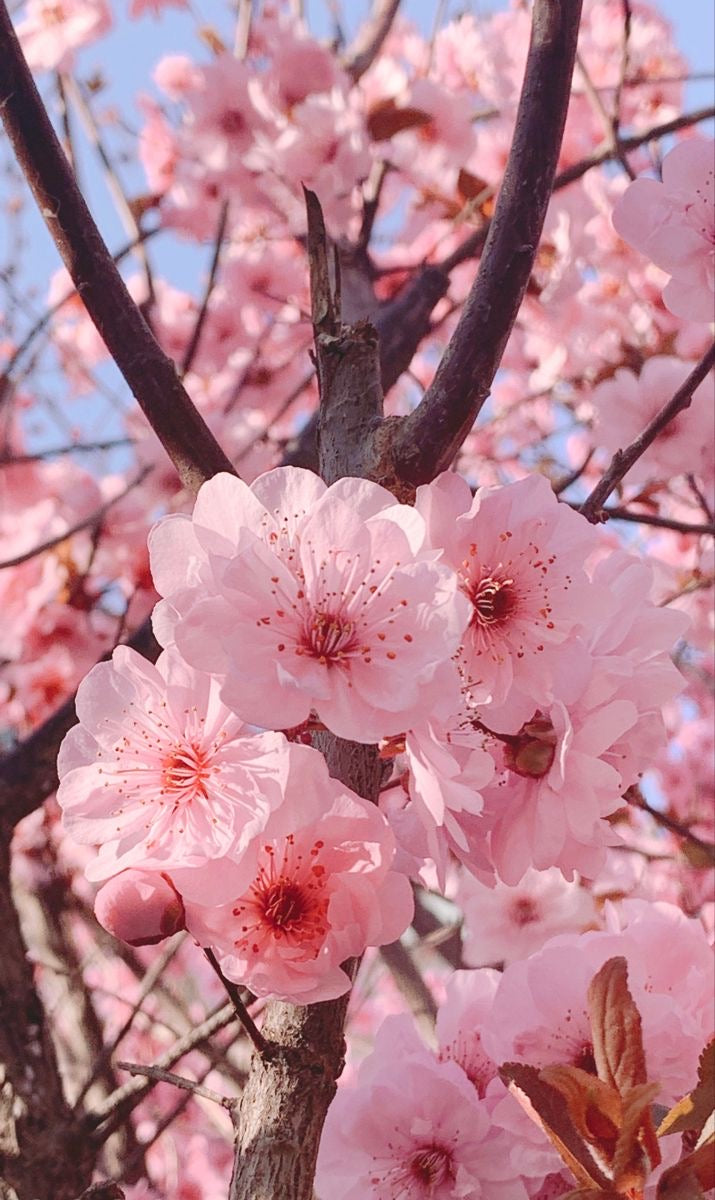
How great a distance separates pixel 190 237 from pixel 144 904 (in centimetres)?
239

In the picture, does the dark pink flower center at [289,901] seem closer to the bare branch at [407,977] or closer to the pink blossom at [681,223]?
the pink blossom at [681,223]

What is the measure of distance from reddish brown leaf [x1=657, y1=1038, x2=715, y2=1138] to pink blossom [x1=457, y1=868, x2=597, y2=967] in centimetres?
119

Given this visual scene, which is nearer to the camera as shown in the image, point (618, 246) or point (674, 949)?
point (674, 949)

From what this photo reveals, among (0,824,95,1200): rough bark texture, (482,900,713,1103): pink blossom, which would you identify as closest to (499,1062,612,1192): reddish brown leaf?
(482,900,713,1103): pink blossom

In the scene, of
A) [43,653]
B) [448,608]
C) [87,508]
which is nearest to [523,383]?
[87,508]

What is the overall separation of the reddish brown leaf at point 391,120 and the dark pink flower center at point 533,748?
171 cm

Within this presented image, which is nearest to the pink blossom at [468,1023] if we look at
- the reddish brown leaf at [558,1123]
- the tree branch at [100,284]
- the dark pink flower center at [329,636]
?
the reddish brown leaf at [558,1123]

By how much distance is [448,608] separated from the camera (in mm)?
688

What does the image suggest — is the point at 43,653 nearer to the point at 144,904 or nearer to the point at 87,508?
the point at 87,508

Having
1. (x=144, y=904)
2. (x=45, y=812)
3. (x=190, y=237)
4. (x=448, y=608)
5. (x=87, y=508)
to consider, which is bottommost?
(x=144, y=904)

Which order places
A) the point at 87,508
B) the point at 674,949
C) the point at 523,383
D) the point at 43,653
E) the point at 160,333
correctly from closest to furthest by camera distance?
the point at 674,949
the point at 43,653
the point at 87,508
the point at 160,333
the point at 523,383

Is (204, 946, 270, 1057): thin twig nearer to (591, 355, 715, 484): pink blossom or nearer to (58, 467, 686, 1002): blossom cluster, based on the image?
(58, 467, 686, 1002): blossom cluster

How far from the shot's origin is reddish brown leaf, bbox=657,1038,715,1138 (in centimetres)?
59

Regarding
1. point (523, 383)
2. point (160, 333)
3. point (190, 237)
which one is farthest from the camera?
point (523, 383)
